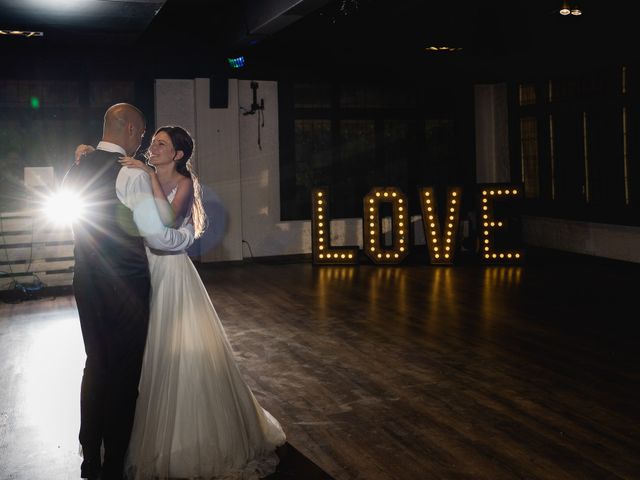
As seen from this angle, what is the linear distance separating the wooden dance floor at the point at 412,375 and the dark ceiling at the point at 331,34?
2804mm

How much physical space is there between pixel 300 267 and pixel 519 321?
13.8ft

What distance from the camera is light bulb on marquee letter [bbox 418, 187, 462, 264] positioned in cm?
996

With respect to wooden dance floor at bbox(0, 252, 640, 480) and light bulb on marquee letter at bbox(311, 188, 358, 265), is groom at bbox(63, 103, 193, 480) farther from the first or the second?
light bulb on marquee letter at bbox(311, 188, 358, 265)

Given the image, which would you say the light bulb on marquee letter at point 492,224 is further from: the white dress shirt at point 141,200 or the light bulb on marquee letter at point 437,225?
the white dress shirt at point 141,200

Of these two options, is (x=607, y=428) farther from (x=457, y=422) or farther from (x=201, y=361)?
(x=201, y=361)

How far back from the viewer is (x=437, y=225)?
10031 mm

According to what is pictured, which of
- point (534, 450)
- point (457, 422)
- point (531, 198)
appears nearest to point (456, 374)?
point (457, 422)

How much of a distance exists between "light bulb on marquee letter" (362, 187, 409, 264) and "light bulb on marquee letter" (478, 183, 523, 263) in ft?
3.18

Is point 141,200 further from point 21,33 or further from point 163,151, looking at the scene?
point 21,33

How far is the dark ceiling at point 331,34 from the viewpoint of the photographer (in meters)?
7.78

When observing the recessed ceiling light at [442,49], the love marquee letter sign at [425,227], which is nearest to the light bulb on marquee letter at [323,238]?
the love marquee letter sign at [425,227]

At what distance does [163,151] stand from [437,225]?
7017 millimetres

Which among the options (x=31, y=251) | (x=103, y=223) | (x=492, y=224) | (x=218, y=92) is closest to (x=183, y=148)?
(x=103, y=223)

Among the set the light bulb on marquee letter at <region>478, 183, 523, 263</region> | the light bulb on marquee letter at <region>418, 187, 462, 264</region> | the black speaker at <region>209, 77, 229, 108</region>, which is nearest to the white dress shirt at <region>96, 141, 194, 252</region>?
the light bulb on marquee letter at <region>418, 187, 462, 264</region>
